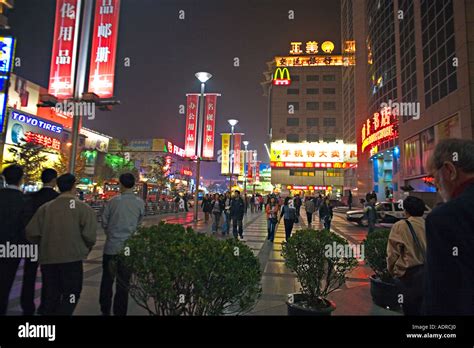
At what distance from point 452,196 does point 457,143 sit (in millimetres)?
305

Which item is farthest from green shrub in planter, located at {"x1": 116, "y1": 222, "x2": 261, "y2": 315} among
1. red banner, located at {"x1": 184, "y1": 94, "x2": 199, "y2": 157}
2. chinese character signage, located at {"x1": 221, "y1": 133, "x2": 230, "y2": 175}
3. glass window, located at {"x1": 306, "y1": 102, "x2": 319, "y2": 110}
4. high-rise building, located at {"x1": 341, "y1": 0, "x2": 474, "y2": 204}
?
glass window, located at {"x1": 306, "y1": 102, "x2": 319, "y2": 110}

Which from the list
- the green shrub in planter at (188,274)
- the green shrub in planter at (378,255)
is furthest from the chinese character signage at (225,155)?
the green shrub in planter at (188,274)

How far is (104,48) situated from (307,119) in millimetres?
57304

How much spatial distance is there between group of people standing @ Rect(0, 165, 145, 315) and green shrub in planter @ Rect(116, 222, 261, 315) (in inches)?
19.8

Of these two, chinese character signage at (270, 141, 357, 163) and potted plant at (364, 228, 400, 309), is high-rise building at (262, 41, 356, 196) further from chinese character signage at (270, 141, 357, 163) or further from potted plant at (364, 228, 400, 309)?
potted plant at (364, 228, 400, 309)

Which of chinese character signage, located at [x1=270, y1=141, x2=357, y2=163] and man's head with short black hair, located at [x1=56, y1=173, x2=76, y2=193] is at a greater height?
chinese character signage, located at [x1=270, y1=141, x2=357, y2=163]

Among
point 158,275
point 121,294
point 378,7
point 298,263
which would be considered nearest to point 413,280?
point 298,263

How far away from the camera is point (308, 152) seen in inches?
2199

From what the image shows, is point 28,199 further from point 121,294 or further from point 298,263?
point 298,263

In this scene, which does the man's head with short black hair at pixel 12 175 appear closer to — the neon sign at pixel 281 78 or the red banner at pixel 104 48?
the red banner at pixel 104 48

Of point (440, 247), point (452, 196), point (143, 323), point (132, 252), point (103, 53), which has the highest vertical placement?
point (103, 53)

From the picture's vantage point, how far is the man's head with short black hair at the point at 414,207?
320cm

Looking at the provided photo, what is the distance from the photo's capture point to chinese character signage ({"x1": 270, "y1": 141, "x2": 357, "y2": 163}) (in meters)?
54.5

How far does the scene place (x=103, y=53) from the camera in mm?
9203
